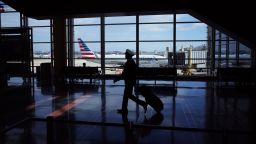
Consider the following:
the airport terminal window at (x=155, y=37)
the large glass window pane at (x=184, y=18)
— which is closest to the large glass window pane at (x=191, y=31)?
the large glass window pane at (x=184, y=18)

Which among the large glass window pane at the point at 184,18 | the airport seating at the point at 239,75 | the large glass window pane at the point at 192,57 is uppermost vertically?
the large glass window pane at the point at 184,18

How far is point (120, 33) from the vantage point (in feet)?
68.1

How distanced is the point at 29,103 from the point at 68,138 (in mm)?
4910

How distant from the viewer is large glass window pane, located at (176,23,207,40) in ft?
64.7

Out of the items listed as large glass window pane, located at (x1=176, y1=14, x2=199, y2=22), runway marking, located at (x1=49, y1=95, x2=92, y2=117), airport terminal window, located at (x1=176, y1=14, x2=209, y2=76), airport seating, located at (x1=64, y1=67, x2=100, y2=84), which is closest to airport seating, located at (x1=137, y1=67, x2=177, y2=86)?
airport seating, located at (x1=64, y1=67, x2=100, y2=84)

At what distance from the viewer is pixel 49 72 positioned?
17.9m

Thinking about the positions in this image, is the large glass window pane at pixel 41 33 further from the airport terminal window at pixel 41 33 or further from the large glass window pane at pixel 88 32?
the large glass window pane at pixel 88 32

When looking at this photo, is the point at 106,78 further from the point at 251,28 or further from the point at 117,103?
the point at 251,28

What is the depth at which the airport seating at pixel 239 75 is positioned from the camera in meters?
14.9

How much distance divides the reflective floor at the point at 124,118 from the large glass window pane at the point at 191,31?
735 cm

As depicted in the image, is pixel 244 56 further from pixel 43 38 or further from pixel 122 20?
pixel 43 38

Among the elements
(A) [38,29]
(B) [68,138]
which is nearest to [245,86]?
(B) [68,138]

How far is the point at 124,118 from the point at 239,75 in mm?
9302

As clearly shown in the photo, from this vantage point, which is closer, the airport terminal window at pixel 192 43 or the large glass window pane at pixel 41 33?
the airport terminal window at pixel 192 43
